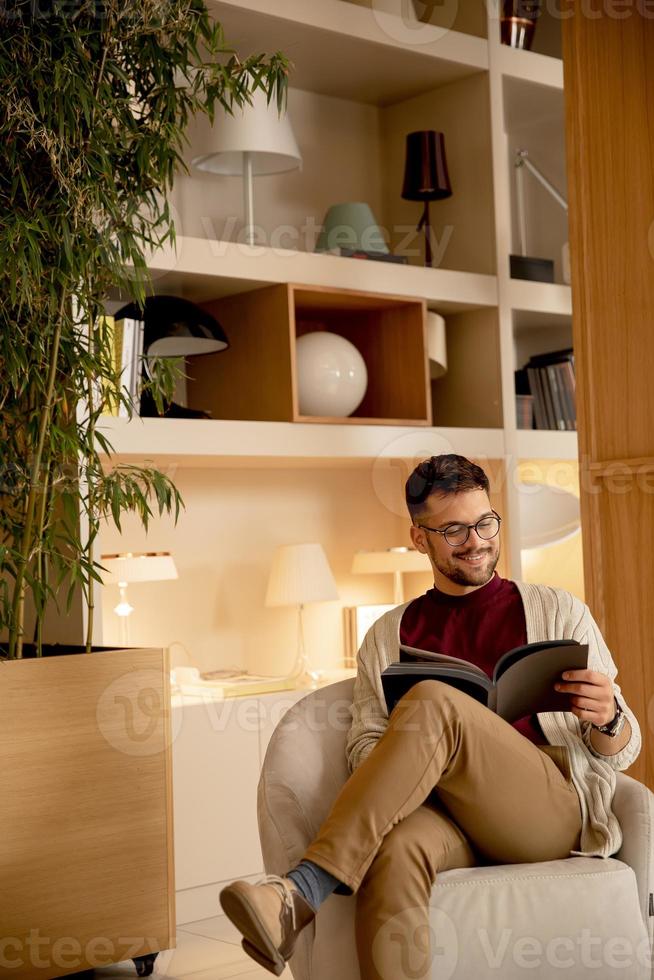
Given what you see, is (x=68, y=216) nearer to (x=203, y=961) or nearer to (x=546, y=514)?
(x=203, y=961)

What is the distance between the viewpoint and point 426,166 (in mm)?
4094

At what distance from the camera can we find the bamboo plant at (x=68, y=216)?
2.67m

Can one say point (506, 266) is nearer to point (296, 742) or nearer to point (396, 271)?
point (396, 271)

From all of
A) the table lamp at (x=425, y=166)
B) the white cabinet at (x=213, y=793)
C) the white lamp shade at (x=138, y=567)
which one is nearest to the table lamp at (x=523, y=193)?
the table lamp at (x=425, y=166)

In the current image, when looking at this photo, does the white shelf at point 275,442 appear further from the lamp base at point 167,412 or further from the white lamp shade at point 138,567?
the white lamp shade at point 138,567

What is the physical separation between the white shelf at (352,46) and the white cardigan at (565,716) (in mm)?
2031

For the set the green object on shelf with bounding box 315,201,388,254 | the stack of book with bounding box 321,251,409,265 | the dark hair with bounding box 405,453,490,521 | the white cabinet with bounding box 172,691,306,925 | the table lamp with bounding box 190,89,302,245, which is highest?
the table lamp with bounding box 190,89,302,245

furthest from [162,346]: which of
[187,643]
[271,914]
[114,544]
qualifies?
[271,914]

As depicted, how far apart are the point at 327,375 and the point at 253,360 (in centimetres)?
24

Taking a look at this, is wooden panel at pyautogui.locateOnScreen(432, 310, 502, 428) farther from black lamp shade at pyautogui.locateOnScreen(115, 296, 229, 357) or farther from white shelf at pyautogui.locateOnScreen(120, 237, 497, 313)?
black lamp shade at pyautogui.locateOnScreen(115, 296, 229, 357)

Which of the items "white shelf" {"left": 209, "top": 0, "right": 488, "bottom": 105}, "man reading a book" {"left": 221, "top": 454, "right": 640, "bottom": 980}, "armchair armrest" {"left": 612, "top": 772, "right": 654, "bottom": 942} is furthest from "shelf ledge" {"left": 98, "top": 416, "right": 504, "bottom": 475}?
"armchair armrest" {"left": 612, "top": 772, "right": 654, "bottom": 942}

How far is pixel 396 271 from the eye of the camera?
3.84 meters

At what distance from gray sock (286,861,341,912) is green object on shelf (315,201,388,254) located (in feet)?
7.80

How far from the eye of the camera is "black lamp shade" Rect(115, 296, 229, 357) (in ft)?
11.1
